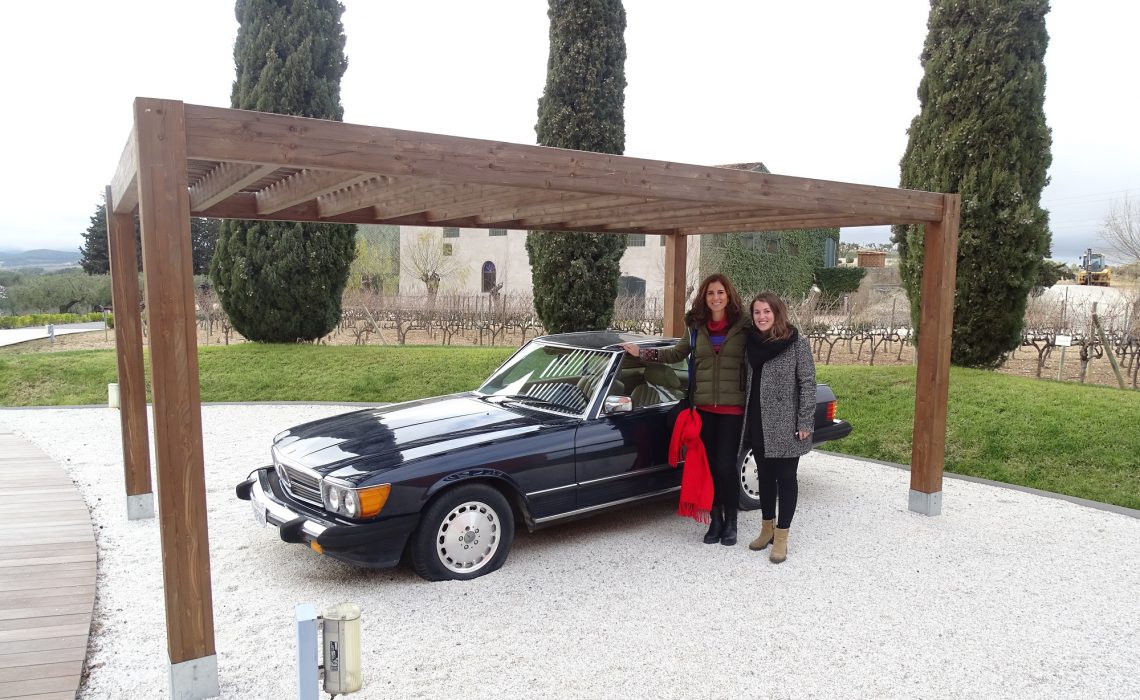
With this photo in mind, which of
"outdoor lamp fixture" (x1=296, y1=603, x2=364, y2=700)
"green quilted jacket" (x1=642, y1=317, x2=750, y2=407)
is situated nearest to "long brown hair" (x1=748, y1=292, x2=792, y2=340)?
"green quilted jacket" (x1=642, y1=317, x2=750, y2=407)

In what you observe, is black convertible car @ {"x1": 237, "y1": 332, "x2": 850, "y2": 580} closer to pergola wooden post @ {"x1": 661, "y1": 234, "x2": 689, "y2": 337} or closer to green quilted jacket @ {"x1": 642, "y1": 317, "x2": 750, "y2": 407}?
green quilted jacket @ {"x1": 642, "y1": 317, "x2": 750, "y2": 407}

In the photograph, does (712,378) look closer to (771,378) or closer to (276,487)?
(771,378)

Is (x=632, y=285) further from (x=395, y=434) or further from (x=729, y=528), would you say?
(x=395, y=434)

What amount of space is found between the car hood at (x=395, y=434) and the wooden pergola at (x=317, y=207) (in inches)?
46.4

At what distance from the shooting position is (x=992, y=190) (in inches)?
403

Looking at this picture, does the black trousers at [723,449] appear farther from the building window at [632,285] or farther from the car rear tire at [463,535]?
the building window at [632,285]

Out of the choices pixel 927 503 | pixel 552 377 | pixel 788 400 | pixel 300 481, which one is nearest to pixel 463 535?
pixel 300 481

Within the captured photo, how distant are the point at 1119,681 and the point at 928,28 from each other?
10.3 meters

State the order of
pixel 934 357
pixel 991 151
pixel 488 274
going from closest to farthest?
pixel 934 357, pixel 991 151, pixel 488 274

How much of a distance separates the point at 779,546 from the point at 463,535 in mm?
2239

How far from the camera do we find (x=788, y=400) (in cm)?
482

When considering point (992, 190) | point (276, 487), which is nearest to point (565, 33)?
point (992, 190)

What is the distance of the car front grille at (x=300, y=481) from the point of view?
4.42 metres

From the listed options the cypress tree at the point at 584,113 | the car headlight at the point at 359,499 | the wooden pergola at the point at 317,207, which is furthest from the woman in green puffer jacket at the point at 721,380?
the cypress tree at the point at 584,113
